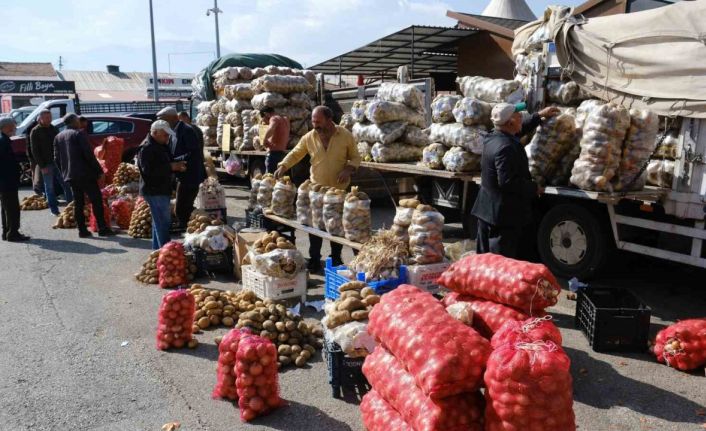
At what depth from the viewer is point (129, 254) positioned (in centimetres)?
895

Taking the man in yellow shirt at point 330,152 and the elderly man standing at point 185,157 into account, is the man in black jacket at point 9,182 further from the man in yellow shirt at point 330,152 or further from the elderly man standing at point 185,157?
the man in yellow shirt at point 330,152

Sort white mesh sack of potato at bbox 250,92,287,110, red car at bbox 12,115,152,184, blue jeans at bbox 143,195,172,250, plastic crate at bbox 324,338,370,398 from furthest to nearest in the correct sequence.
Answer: red car at bbox 12,115,152,184, white mesh sack of potato at bbox 250,92,287,110, blue jeans at bbox 143,195,172,250, plastic crate at bbox 324,338,370,398

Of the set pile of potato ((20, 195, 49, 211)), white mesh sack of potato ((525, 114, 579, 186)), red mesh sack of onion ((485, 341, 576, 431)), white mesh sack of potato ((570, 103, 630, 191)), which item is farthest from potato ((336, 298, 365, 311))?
pile of potato ((20, 195, 49, 211))

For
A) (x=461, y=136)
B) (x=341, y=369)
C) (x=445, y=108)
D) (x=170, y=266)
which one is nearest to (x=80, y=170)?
(x=170, y=266)

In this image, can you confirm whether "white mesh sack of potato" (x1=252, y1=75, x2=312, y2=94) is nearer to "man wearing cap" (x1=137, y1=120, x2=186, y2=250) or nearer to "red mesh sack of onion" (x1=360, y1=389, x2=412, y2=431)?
"man wearing cap" (x1=137, y1=120, x2=186, y2=250)

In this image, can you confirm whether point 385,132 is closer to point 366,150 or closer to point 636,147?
point 366,150

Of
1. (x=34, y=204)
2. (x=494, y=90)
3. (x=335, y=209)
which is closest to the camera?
(x=335, y=209)

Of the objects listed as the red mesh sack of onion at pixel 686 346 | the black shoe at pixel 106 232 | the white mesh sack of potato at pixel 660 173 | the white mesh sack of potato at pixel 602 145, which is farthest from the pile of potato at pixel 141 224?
the red mesh sack of onion at pixel 686 346

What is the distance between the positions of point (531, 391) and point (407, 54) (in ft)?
62.6

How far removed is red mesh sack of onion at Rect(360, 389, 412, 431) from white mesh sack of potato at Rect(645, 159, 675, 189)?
14.8 feet

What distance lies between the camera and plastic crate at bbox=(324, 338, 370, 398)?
424 centimetres

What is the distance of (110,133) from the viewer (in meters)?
17.3

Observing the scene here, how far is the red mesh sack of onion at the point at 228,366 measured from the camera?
4133 mm

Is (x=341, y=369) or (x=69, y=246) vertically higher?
(x=341, y=369)
